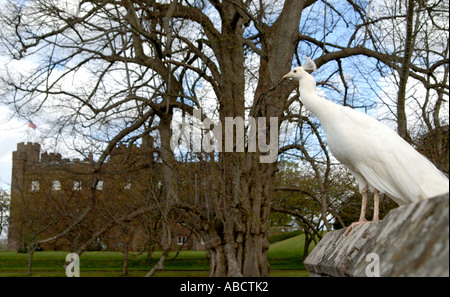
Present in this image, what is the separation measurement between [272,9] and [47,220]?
12432mm

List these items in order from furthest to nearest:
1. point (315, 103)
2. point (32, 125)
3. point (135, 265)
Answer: point (135, 265) → point (32, 125) → point (315, 103)

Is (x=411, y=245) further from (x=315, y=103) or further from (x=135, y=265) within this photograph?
(x=135, y=265)

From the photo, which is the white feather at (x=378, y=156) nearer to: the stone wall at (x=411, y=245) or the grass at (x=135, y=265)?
the stone wall at (x=411, y=245)

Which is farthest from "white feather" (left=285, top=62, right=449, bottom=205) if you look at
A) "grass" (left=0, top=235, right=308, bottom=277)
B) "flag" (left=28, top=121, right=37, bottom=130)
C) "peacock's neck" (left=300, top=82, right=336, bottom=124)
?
"grass" (left=0, top=235, right=308, bottom=277)

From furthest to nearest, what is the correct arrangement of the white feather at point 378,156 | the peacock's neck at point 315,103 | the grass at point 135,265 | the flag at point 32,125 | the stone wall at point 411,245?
the grass at point 135,265
the flag at point 32,125
the peacock's neck at point 315,103
the white feather at point 378,156
the stone wall at point 411,245

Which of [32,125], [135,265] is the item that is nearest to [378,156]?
[32,125]

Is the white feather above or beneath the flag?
beneath

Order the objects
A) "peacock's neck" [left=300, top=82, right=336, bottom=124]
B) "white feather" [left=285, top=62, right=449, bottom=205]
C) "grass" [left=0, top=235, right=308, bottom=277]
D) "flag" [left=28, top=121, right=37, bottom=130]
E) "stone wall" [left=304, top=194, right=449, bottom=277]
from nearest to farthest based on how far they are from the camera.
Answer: "stone wall" [left=304, top=194, right=449, bottom=277], "white feather" [left=285, top=62, right=449, bottom=205], "peacock's neck" [left=300, top=82, right=336, bottom=124], "flag" [left=28, top=121, right=37, bottom=130], "grass" [left=0, top=235, right=308, bottom=277]

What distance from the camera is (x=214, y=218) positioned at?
1452 centimetres

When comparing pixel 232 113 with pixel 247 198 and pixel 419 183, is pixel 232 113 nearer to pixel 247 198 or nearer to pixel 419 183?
pixel 247 198

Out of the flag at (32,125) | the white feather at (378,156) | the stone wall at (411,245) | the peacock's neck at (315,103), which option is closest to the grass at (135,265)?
the flag at (32,125)

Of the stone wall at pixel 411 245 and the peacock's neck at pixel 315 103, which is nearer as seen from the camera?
the stone wall at pixel 411 245

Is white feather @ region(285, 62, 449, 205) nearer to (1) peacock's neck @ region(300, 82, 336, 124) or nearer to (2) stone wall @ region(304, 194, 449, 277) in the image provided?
(1) peacock's neck @ region(300, 82, 336, 124)
